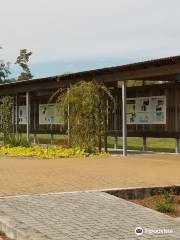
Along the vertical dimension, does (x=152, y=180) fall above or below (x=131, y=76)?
below

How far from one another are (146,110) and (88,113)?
3702 millimetres

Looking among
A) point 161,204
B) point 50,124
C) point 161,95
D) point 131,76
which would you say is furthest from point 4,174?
point 50,124

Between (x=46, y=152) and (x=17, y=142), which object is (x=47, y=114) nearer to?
(x=17, y=142)

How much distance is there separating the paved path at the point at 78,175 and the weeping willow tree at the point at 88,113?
182 inches

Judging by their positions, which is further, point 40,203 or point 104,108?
point 104,108

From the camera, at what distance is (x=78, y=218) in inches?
343

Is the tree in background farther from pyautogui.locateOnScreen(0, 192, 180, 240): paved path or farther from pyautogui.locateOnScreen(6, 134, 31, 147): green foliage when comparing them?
pyautogui.locateOnScreen(0, 192, 180, 240): paved path

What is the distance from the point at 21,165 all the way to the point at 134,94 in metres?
10.2

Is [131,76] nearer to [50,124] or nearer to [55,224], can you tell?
[50,124]

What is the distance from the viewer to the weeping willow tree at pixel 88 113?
2292cm

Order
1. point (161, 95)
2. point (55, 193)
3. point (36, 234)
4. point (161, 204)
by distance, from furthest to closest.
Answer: point (161, 95), point (55, 193), point (161, 204), point (36, 234)

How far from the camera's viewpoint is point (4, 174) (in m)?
14.7

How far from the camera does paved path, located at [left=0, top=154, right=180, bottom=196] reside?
1198 centimetres

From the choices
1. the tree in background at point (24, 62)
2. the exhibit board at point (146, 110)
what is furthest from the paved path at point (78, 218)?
the tree in background at point (24, 62)
